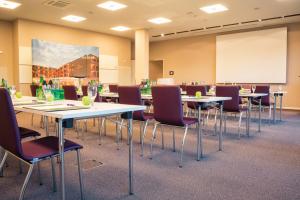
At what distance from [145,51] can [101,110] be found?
804 centimetres

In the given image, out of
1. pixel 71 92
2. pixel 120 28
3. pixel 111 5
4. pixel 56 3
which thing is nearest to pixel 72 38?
pixel 120 28

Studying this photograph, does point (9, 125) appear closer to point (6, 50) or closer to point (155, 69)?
point (6, 50)

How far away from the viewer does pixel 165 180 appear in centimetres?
230

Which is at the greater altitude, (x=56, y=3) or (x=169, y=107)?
(x=56, y=3)

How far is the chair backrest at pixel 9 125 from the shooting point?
1.37 metres

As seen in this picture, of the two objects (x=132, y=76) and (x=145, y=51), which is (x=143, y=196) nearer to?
(x=145, y=51)

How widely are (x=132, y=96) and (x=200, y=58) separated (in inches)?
324

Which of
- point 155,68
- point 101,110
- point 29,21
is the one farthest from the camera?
point 155,68

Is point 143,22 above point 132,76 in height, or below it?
above

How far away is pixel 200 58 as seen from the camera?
10852mm

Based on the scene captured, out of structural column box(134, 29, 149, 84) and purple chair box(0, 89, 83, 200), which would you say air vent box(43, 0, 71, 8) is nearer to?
structural column box(134, 29, 149, 84)

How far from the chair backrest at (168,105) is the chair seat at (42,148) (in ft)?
4.27

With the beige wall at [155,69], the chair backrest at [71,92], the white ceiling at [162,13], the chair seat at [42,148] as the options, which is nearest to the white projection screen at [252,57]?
the white ceiling at [162,13]

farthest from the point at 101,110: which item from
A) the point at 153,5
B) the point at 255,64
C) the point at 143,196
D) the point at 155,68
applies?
the point at 155,68
